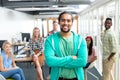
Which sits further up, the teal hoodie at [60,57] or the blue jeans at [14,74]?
the teal hoodie at [60,57]

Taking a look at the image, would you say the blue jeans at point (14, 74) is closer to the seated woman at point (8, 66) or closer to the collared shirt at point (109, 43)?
the seated woman at point (8, 66)

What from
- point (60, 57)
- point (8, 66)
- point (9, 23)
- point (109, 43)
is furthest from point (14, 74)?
point (9, 23)

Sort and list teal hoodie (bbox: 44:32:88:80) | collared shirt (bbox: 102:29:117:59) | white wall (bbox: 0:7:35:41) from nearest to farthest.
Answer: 1. teal hoodie (bbox: 44:32:88:80)
2. collared shirt (bbox: 102:29:117:59)
3. white wall (bbox: 0:7:35:41)

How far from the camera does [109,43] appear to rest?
4605 mm

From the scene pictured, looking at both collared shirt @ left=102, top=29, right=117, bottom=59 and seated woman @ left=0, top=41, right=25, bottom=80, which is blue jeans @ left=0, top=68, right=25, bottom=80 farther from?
collared shirt @ left=102, top=29, right=117, bottom=59

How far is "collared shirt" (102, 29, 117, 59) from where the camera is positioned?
4.50m

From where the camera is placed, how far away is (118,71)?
5266 mm

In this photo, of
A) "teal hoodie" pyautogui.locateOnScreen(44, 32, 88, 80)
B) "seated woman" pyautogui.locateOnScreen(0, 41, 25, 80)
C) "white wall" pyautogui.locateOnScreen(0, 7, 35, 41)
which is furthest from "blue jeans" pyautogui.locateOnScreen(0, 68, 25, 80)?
"white wall" pyautogui.locateOnScreen(0, 7, 35, 41)

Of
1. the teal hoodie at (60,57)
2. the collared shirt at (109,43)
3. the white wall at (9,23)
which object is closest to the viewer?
the teal hoodie at (60,57)

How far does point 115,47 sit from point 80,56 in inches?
102

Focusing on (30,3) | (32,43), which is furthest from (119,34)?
(30,3)

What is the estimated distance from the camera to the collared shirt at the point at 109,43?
450cm

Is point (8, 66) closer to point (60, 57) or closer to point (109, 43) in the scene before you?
point (109, 43)

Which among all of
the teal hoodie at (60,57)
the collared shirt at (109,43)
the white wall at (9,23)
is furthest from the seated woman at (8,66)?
the white wall at (9,23)
